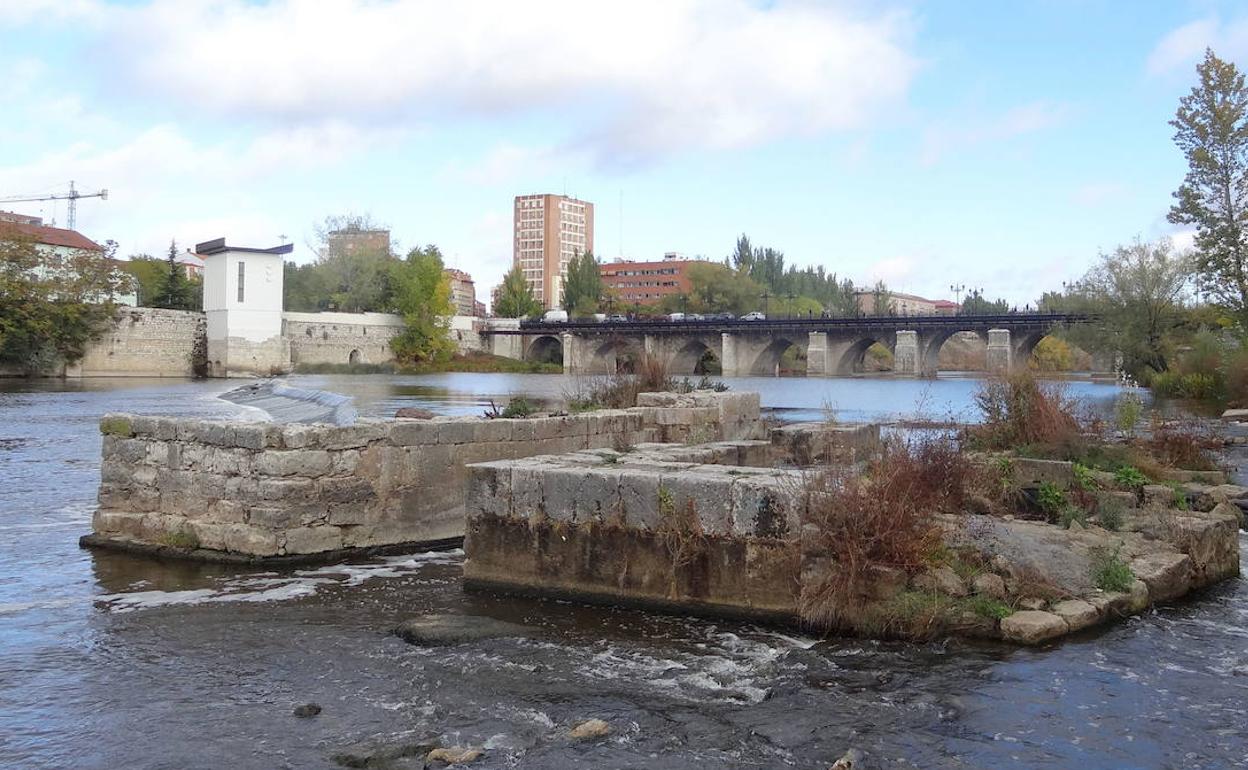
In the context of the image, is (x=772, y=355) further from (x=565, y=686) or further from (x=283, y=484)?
(x=565, y=686)

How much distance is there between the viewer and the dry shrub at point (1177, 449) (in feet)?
45.1

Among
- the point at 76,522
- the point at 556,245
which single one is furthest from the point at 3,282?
the point at 556,245

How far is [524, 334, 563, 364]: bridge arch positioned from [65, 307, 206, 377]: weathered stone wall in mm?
35767

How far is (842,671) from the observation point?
6355 mm

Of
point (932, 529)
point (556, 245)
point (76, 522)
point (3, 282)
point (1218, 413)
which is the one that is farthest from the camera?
point (556, 245)

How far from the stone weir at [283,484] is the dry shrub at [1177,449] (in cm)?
952

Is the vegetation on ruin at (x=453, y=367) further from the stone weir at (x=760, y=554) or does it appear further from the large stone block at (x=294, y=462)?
the stone weir at (x=760, y=554)

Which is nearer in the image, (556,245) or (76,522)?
(76,522)

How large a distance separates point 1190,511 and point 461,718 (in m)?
8.09

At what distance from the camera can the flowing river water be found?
5.22m

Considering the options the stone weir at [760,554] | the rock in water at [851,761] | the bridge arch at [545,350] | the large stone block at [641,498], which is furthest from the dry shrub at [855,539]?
the bridge arch at [545,350]

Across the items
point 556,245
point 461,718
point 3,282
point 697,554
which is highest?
point 556,245

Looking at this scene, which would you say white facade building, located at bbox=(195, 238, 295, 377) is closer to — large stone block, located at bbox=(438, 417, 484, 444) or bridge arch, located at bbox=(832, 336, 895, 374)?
bridge arch, located at bbox=(832, 336, 895, 374)

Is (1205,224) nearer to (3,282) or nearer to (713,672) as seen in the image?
(713,672)
